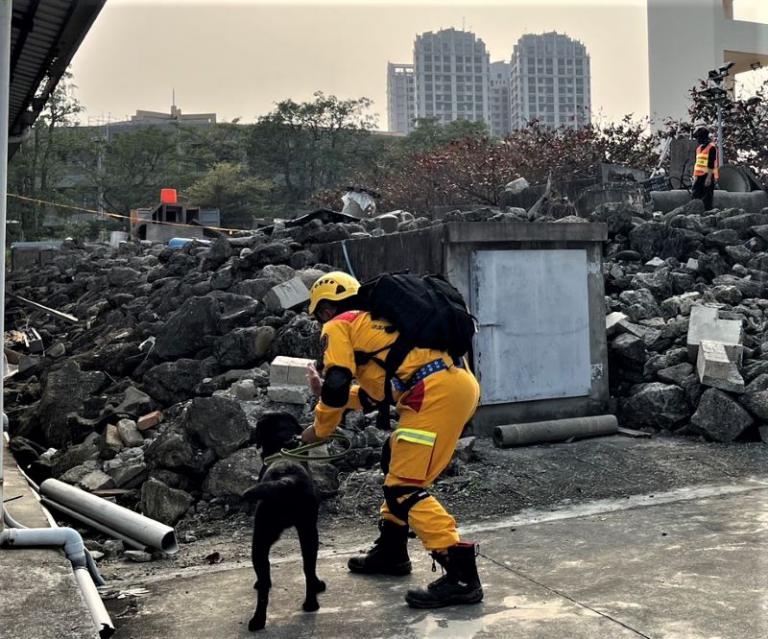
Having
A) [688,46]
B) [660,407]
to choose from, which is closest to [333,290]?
[660,407]

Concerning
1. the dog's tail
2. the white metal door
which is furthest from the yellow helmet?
the white metal door

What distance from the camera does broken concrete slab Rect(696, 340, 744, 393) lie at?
23.2 feet

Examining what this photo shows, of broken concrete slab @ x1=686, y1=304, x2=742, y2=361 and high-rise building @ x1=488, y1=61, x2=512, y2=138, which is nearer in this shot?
broken concrete slab @ x1=686, y1=304, x2=742, y2=361

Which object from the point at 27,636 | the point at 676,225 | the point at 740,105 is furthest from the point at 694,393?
the point at 740,105

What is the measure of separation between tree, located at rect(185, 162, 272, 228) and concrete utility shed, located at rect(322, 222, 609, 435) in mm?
38690

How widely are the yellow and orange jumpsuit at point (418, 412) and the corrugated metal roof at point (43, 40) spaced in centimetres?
338

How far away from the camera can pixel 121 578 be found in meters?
4.59

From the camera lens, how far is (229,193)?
1794 inches

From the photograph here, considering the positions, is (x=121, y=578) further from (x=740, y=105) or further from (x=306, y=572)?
(x=740, y=105)

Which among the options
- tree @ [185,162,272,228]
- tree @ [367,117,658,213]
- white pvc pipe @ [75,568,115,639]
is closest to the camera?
white pvc pipe @ [75,568,115,639]

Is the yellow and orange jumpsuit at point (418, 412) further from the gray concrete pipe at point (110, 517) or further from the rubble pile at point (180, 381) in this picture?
the rubble pile at point (180, 381)

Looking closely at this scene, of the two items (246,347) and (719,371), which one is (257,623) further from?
(719,371)

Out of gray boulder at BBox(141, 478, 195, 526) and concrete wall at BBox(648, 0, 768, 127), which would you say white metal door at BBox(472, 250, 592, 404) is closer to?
gray boulder at BBox(141, 478, 195, 526)

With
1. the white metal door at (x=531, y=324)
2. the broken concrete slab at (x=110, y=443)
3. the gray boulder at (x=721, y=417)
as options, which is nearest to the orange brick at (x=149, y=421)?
the broken concrete slab at (x=110, y=443)
